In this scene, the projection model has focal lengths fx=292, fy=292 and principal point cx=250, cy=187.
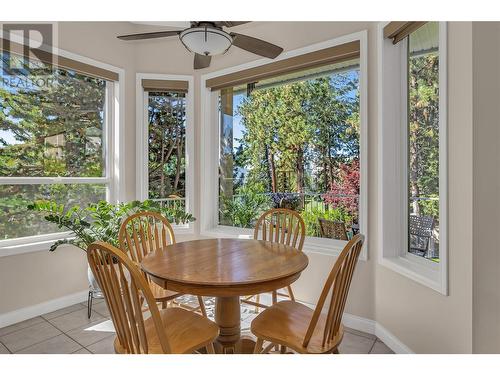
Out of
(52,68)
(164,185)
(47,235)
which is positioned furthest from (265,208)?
(52,68)

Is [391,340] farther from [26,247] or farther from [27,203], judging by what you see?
[27,203]

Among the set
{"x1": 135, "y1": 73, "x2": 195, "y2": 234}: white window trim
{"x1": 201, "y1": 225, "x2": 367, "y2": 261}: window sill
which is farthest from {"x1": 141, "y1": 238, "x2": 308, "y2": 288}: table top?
{"x1": 135, "y1": 73, "x2": 195, "y2": 234}: white window trim

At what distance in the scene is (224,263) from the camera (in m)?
1.69

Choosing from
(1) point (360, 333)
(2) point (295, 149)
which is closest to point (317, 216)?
(2) point (295, 149)

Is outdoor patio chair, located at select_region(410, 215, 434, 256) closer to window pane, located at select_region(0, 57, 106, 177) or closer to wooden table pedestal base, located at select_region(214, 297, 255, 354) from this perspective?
wooden table pedestal base, located at select_region(214, 297, 255, 354)

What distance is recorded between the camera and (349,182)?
267 centimetres

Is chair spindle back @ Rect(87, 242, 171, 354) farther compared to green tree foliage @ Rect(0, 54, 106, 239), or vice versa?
green tree foliage @ Rect(0, 54, 106, 239)

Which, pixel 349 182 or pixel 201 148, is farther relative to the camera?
pixel 201 148

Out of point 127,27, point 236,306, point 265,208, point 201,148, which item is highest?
point 127,27

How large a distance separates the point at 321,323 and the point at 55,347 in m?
1.92

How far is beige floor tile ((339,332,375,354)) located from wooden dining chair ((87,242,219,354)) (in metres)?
1.13

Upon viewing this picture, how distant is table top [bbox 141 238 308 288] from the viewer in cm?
144
